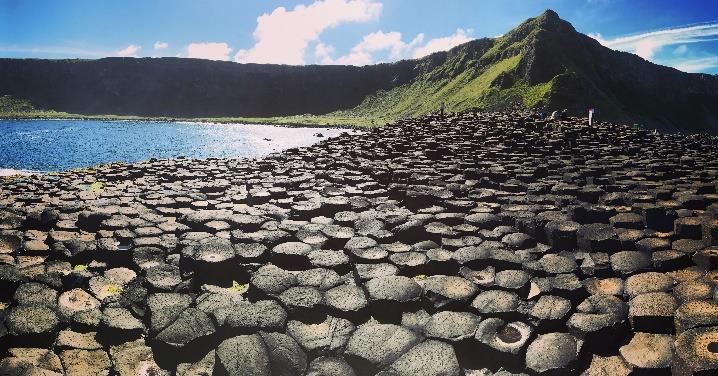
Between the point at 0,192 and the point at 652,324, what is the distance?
14801mm

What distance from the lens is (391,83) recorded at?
12638cm

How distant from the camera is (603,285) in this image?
5262mm

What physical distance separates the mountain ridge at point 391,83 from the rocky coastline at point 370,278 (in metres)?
62.6

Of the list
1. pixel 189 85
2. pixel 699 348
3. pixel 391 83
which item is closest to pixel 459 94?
pixel 391 83

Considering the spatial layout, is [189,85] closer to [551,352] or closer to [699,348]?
[551,352]

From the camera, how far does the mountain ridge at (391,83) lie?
81.5m

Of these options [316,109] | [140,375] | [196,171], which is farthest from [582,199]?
[316,109]

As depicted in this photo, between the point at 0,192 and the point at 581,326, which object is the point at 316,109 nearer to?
the point at 0,192

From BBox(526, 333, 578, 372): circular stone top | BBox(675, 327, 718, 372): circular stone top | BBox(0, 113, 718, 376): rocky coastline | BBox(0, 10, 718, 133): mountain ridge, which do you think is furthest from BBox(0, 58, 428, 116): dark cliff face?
BBox(675, 327, 718, 372): circular stone top

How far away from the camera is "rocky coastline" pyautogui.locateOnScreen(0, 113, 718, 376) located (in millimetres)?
4121

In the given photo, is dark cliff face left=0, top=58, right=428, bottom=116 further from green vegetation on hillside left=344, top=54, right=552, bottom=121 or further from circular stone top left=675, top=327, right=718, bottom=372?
circular stone top left=675, top=327, right=718, bottom=372

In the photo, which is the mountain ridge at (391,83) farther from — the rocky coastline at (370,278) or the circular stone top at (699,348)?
the circular stone top at (699,348)

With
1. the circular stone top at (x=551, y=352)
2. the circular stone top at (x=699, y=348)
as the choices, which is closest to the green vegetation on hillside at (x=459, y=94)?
the circular stone top at (x=699, y=348)

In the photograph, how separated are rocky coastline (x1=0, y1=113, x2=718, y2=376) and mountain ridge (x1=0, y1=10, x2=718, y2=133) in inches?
2465
